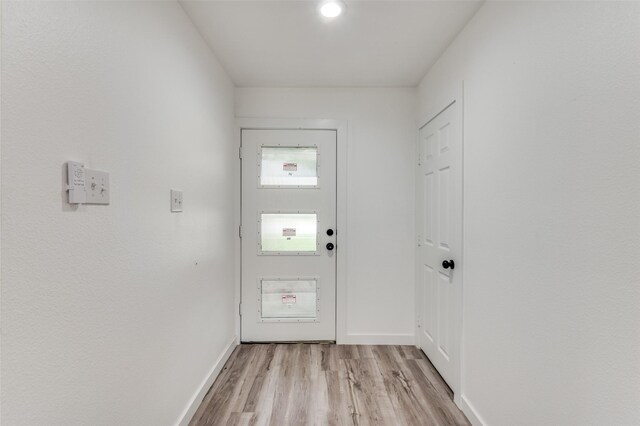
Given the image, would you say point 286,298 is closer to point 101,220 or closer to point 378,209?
point 378,209

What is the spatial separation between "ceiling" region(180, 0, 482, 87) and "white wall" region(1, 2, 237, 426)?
287mm

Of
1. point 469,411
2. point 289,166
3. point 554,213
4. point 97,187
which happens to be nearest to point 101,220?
point 97,187

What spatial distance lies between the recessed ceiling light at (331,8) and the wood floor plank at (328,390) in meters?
2.40

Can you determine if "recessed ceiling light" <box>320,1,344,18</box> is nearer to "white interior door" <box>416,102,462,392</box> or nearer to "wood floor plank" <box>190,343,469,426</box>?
"white interior door" <box>416,102,462,392</box>

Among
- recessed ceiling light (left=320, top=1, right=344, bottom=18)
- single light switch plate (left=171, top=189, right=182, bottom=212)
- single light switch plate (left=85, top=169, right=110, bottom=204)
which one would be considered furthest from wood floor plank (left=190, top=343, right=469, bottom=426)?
recessed ceiling light (left=320, top=1, right=344, bottom=18)

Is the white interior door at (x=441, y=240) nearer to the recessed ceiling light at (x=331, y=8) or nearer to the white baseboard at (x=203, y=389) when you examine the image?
the recessed ceiling light at (x=331, y=8)

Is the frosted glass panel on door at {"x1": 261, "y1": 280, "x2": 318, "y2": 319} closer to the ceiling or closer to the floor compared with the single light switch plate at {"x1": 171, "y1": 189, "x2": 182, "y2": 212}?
closer to the floor

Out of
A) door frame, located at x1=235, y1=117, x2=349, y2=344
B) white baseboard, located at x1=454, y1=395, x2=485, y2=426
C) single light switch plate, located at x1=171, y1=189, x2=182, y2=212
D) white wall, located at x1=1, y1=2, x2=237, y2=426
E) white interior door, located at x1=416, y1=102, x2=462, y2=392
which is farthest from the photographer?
door frame, located at x1=235, y1=117, x2=349, y2=344

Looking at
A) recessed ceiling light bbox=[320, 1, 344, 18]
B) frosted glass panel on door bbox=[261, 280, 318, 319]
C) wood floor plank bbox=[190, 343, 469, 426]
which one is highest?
recessed ceiling light bbox=[320, 1, 344, 18]

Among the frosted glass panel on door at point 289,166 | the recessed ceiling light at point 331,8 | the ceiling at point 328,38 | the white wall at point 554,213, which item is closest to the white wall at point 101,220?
the ceiling at point 328,38

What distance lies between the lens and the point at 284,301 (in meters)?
2.89

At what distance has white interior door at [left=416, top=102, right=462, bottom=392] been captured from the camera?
202 cm

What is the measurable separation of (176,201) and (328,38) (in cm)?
144

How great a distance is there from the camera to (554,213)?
3.80ft
